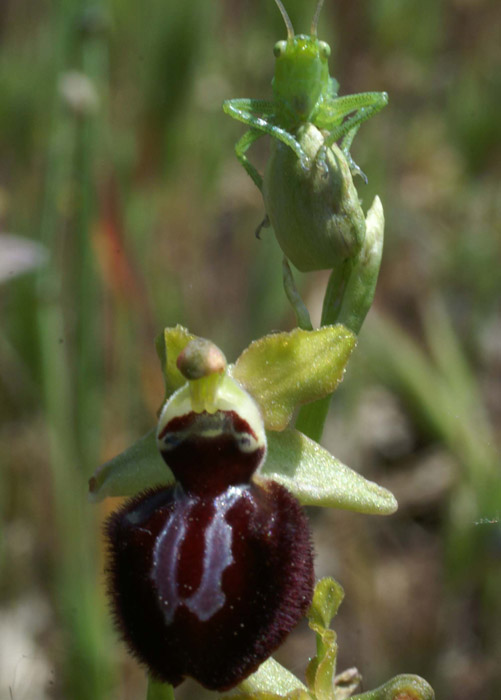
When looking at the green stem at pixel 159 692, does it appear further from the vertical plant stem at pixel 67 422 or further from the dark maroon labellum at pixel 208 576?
the vertical plant stem at pixel 67 422

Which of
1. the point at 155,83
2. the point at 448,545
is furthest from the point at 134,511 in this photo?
the point at 155,83

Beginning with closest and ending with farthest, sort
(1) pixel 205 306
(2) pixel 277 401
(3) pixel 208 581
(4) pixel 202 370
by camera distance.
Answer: (3) pixel 208 581 < (4) pixel 202 370 < (2) pixel 277 401 < (1) pixel 205 306

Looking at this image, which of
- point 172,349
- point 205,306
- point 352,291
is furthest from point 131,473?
point 205,306

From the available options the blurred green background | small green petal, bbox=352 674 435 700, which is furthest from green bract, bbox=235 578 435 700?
the blurred green background

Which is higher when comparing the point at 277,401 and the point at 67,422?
the point at 277,401

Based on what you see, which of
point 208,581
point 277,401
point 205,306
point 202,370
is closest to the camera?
point 208,581

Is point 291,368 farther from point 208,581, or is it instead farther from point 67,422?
point 67,422

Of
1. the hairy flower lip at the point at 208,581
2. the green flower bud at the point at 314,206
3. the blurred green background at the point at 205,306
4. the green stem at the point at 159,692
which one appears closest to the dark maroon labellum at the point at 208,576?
the hairy flower lip at the point at 208,581
